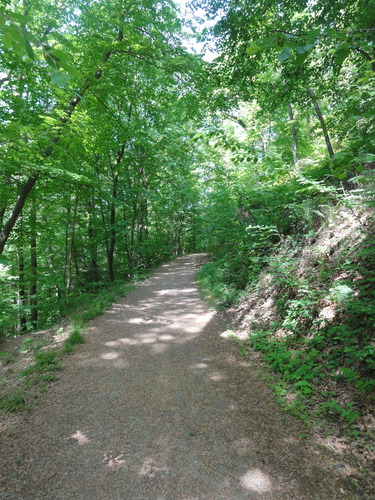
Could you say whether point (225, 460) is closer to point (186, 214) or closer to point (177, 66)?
point (177, 66)

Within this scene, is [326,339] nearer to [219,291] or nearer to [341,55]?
[341,55]

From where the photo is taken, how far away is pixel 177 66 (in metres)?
6.62

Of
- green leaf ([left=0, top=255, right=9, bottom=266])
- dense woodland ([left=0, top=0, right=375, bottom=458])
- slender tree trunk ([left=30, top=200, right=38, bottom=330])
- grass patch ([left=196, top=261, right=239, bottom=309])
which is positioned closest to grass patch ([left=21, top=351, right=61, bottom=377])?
dense woodland ([left=0, top=0, right=375, bottom=458])

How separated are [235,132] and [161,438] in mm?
6902

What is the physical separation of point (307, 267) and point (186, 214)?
63.4ft

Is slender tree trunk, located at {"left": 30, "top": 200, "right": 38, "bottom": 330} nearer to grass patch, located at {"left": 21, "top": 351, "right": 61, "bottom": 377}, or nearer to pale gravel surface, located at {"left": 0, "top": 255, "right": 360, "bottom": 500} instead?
grass patch, located at {"left": 21, "top": 351, "right": 61, "bottom": 377}

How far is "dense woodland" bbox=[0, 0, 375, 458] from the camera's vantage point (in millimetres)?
2855

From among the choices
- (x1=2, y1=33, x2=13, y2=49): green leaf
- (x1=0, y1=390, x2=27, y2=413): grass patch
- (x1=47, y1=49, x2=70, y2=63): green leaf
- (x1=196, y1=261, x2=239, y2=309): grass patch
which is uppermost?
(x1=2, y1=33, x2=13, y2=49): green leaf

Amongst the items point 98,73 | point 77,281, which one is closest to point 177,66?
point 98,73

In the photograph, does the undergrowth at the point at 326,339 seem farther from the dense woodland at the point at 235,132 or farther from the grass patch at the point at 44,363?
the grass patch at the point at 44,363

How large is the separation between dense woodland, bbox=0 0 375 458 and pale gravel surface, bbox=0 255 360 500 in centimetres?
78

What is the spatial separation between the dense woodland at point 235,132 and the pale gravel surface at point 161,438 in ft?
2.56

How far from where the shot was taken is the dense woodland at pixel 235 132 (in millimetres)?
2855

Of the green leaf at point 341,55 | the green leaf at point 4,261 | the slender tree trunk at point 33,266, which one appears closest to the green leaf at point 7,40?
the green leaf at point 4,261
